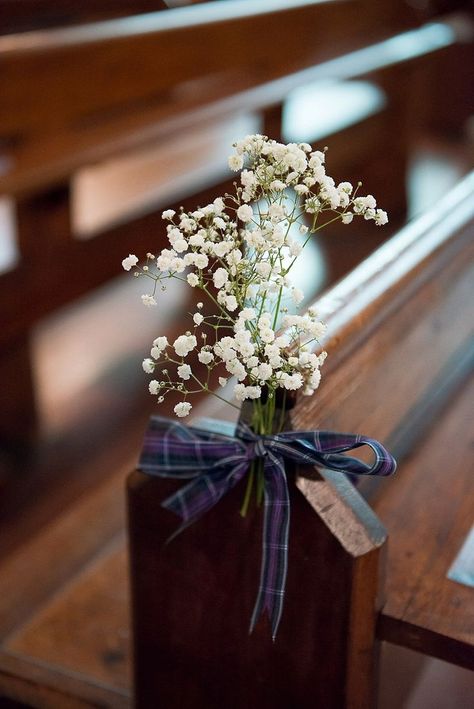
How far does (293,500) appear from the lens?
141 cm

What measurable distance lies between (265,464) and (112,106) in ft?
8.55

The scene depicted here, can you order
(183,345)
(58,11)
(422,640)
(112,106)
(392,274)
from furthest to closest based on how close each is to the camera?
(58,11)
(112,106)
(392,274)
(422,640)
(183,345)

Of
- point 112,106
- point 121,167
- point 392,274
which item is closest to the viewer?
point 392,274

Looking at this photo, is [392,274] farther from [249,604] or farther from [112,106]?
[112,106]

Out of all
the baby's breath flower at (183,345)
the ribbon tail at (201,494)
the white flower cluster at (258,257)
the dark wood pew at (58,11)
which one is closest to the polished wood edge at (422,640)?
the ribbon tail at (201,494)

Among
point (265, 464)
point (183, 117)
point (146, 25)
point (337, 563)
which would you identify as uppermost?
point (146, 25)

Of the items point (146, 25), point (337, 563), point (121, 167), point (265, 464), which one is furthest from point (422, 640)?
point (121, 167)

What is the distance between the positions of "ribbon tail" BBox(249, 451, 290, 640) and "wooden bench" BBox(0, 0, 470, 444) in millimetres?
1864

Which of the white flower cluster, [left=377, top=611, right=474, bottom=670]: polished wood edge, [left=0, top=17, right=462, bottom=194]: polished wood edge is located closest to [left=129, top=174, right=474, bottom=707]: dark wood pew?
[left=377, top=611, right=474, bottom=670]: polished wood edge

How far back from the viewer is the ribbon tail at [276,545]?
53.9 inches

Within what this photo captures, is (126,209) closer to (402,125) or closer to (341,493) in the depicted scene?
(402,125)

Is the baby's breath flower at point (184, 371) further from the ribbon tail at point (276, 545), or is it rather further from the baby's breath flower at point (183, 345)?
the ribbon tail at point (276, 545)

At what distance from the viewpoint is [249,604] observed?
1.52m

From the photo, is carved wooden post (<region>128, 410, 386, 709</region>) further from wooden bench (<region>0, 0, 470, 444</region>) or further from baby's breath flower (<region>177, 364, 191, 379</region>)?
wooden bench (<region>0, 0, 470, 444</region>)
